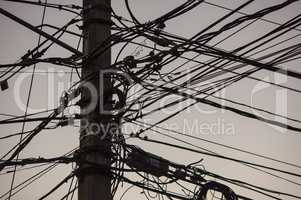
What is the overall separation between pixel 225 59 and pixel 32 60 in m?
2.38

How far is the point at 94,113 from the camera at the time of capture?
251 inches

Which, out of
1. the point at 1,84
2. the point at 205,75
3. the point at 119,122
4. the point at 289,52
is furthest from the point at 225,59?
the point at 1,84

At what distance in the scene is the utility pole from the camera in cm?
596

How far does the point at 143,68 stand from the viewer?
6891 mm

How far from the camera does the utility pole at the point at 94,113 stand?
19.5 ft

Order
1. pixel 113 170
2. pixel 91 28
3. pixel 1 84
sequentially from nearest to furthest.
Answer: pixel 113 170, pixel 91 28, pixel 1 84

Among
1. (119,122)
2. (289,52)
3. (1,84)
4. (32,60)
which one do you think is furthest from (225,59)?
(1,84)

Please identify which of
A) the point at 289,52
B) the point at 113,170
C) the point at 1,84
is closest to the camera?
the point at 289,52

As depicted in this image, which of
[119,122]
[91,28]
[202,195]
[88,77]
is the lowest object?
[202,195]

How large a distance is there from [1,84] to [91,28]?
164 cm

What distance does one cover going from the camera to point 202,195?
22.8 feet

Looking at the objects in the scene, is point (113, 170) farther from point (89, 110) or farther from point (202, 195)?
point (202, 195)

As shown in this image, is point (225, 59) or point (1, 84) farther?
point (1, 84)

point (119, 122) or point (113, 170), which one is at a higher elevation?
point (119, 122)
